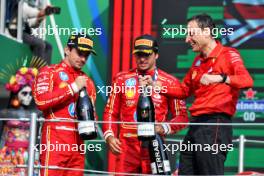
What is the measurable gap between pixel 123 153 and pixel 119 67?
126 inches

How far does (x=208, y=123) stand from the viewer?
19.5ft

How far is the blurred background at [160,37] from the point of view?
9352 millimetres

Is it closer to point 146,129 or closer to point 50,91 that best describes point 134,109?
point 146,129

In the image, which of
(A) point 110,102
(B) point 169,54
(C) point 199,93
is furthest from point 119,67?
Result: (C) point 199,93

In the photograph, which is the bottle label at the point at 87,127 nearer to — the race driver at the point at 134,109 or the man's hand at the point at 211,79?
the race driver at the point at 134,109

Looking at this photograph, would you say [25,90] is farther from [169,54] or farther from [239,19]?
[239,19]

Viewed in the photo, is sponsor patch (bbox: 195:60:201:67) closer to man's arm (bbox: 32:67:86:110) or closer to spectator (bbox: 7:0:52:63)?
man's arm (bbox: 32:67:86:110)

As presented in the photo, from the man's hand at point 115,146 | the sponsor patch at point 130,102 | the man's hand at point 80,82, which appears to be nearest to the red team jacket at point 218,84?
the sponsor patch at point 130,102

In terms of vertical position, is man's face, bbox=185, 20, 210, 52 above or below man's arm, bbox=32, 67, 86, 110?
above

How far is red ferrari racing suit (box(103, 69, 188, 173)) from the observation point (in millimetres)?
6539

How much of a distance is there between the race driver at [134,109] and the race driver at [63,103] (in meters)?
0.28

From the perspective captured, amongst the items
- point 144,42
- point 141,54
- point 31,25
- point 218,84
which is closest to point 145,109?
point 141,54

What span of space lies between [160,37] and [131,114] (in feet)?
10.0

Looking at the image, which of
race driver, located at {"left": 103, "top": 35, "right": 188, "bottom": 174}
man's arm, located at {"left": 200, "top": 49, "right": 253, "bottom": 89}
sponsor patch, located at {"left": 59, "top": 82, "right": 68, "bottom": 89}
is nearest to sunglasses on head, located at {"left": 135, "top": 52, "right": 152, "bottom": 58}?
race driver, located at {"left": 103, "top": 35, "right": 188, "bottom": 174}
